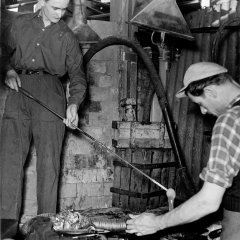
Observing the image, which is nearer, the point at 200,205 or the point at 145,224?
the point at 200,205

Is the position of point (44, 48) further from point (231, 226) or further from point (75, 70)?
point (231, 226)

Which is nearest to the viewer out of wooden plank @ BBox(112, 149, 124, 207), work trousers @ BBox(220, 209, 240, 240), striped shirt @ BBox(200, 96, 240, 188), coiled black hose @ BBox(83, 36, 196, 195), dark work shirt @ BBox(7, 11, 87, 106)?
striped shirt @ BBox(200, 96, 240, 188)

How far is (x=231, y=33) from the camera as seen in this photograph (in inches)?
270

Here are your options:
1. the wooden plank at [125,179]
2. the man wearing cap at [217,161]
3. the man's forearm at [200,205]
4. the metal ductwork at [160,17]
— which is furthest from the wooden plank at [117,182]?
the man's forearm at [200,205]

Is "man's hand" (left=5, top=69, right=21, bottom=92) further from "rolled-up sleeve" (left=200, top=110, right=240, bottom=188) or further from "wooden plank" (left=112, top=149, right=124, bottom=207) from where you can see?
"rolled-up sleeve" (left=200, top=110, right=240, bottom=188)

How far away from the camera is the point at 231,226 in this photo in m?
3.47

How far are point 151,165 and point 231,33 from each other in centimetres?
256

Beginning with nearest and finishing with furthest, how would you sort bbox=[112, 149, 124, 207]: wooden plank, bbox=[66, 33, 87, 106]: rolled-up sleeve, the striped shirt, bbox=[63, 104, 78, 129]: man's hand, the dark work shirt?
the striped shirt → bbox=[63, 104, 78, 129]: man's hand → the dark work shirt → bbox=[66, 33, 87, 106]: rolled-up sleeve → bbox=[112, 149, 124, 207]: wooden plank

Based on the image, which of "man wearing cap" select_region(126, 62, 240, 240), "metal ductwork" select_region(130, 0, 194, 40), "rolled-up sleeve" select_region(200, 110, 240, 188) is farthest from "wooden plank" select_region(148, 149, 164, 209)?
"rolled-up sleeve" select_region(200, 110, 240, 188)

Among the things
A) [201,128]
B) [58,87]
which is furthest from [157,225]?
[201,128]

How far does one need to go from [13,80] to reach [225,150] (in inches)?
123

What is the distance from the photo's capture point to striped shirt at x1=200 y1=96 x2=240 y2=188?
2.99 metres

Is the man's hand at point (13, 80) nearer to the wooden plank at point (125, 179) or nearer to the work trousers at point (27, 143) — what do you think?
the work trousers at point (27, 143)

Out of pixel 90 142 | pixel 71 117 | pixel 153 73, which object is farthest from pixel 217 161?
pixel 90 142
